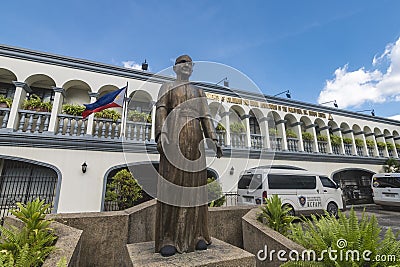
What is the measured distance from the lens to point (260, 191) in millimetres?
8375

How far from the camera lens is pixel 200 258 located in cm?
221

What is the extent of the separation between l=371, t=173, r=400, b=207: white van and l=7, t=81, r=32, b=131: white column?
1801 centimetres

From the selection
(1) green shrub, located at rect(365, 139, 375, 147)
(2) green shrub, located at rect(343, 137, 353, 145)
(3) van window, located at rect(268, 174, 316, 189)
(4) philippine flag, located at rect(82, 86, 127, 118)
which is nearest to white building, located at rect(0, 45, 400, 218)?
(4) philippine flag, located at rect(82, 86, 127, 118)

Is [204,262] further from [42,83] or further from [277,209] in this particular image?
[42,83]

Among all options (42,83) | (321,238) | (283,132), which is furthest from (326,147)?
(42,83)

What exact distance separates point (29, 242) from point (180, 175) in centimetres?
209

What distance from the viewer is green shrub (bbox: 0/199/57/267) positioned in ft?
7.00

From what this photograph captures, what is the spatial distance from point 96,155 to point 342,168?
48.2 ft

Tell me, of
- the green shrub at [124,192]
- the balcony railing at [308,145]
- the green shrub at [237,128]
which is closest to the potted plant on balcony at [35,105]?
the green shrub at [124,192]

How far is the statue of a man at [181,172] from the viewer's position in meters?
2.43

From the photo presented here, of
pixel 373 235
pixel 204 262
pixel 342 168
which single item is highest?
pixel 342 168

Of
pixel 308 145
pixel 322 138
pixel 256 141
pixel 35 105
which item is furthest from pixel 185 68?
pixel 322 138

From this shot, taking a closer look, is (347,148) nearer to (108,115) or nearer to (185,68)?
(108,115)

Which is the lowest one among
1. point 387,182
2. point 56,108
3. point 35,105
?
point 387,182
